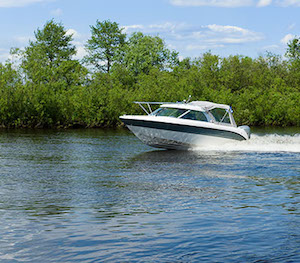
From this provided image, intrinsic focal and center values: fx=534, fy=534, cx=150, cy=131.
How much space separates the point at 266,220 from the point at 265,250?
2266 mm

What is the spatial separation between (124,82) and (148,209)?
73.2 metres

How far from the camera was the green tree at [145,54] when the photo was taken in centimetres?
9206

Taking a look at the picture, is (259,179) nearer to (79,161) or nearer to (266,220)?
(266,220)

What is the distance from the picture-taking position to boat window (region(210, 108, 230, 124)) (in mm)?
28859

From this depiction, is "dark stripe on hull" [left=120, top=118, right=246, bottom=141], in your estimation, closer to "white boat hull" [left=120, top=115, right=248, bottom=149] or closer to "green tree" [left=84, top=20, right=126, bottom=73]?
"white boat hull" [left=120, top=115, right=248, bottom=149]

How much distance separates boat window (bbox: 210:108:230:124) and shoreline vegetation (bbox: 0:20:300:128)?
22805mm

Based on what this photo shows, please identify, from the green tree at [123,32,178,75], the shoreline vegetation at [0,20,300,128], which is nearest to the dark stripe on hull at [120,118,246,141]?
the shoreline vegetation at [0,20,300,128]

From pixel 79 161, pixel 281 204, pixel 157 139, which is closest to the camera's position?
pixel 281 204


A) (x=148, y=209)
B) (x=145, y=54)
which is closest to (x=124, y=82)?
(x=145, y=54)

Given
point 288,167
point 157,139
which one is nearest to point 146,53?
point 157,139

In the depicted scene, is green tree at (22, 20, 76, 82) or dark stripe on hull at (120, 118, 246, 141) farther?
green tree at (22, 20, 76, 82)

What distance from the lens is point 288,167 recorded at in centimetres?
2184

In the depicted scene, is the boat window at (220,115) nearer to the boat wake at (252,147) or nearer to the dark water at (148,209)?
the boat wake at (252,147)

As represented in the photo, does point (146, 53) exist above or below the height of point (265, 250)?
above
